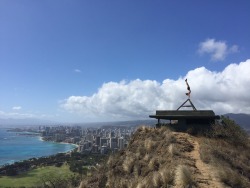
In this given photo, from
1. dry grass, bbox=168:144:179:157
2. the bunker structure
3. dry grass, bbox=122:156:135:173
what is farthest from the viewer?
the bunker structure

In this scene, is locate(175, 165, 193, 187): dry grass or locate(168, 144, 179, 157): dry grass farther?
locate(168, 144, 179, 157): dry grass

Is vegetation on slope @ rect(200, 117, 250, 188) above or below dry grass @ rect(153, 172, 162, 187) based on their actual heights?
above

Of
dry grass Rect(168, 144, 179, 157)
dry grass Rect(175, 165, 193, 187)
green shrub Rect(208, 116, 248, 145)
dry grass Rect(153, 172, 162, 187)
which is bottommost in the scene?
dry grass Rect(153, 172, 162, 187)

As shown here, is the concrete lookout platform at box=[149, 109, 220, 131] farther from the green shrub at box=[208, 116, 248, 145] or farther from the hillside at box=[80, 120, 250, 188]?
the hillside at box=[80, 120, 250, 188]

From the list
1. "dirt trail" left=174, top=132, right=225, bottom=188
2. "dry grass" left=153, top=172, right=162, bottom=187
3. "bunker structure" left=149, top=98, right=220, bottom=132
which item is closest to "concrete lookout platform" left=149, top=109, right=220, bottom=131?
"bunker structure" left=149, top=98, right=220, bottom=132

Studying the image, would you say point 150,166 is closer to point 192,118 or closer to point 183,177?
point 183,177

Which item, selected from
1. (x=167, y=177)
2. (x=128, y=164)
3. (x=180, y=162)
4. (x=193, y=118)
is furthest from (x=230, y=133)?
(x=167, y=177)

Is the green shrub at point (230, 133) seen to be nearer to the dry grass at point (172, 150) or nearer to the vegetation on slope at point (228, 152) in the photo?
the vegetation on slope at point (228, 152)

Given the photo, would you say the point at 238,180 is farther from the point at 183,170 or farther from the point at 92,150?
the point at 92,150

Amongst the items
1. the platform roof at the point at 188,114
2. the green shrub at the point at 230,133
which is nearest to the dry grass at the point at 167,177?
the green shrub at the point at 230,133
